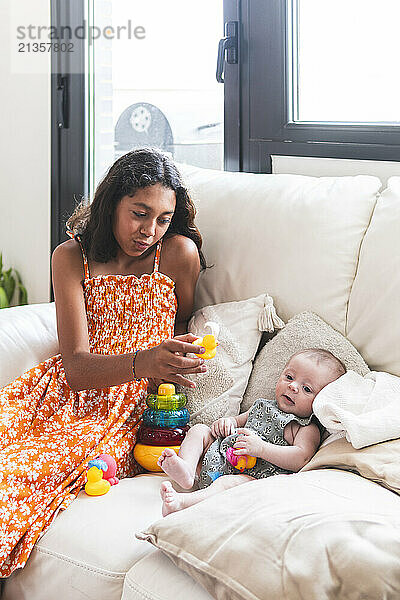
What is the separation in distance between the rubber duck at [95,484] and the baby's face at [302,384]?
0.41m

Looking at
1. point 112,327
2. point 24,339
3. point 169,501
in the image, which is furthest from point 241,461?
point 24,339

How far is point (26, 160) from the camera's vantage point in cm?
327

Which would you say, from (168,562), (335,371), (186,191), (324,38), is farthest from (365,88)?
(168,562)

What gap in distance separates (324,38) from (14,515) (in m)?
1.59

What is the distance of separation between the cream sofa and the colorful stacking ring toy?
54mm

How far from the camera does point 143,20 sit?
2.90 meters

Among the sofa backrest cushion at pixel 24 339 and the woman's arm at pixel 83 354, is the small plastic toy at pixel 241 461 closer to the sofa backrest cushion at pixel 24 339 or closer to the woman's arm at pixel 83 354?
the woman's arm at pixel 83 354

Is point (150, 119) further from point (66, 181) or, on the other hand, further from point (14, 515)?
point (14, 515)

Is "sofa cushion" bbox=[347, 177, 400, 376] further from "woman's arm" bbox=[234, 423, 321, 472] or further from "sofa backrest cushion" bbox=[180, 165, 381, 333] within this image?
"woman's arm" bbox=[234, 423, 321, 472]

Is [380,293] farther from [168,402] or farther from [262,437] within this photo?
[168,402]

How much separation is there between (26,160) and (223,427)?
191 cm

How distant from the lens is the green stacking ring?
182 cm

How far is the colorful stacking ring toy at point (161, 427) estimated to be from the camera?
1.79 meters

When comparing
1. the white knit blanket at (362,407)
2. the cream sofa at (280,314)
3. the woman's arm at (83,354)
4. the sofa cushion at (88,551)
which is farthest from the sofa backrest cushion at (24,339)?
the white knit blanket at (362,407)
